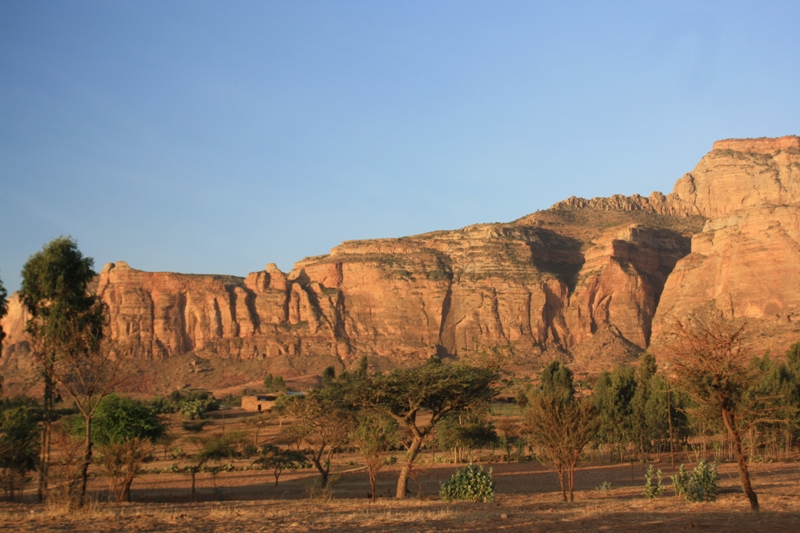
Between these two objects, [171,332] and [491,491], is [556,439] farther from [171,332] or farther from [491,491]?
[171,332]

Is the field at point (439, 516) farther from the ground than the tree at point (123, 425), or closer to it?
closer to it

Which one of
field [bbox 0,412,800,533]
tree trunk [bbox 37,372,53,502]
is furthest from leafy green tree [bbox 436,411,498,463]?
tree trunk [bbox 37,372,53,502]

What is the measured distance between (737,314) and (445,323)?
4480cm

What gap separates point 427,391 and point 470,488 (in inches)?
170

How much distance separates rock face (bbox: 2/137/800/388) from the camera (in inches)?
4702

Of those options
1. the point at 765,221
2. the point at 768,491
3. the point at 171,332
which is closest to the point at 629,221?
the point at 765,221

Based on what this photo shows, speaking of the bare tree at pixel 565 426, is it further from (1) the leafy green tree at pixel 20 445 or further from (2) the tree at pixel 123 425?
(1) the leafy green tree at pixel 20 445

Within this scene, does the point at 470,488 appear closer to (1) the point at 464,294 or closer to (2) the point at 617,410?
(2) the point at 617,410

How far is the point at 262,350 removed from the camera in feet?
419

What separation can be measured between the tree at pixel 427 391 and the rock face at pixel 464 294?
84.7 meters

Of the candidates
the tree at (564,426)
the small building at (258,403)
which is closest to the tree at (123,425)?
the tree at (564,426)

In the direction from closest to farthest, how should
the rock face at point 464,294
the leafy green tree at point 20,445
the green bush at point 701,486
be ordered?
the green bush at point 701,486 < the leafy green tree at point 20,445 < the rock face at point 464,294

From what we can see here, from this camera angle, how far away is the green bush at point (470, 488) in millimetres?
25000

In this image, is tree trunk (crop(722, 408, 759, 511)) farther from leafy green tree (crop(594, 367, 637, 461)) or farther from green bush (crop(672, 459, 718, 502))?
leafy green tree (crop(594, 367, 637, 461))
